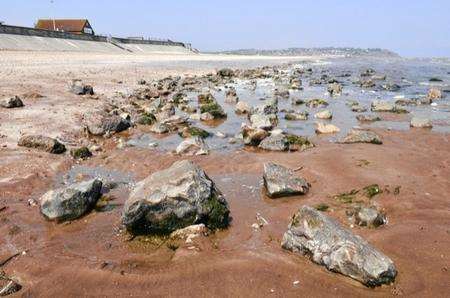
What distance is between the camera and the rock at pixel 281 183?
30.3 feet

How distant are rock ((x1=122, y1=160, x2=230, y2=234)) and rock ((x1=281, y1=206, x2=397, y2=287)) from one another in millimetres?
1391

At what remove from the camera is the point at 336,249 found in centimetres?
626

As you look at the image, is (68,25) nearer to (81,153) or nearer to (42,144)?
(42,144)

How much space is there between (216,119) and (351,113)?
6.39 meters

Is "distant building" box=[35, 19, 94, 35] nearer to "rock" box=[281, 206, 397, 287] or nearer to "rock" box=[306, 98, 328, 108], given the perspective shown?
"rock" box=[306, 98, 328, 108]

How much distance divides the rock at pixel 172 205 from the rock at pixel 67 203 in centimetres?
133

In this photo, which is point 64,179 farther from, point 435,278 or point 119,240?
point 435,278

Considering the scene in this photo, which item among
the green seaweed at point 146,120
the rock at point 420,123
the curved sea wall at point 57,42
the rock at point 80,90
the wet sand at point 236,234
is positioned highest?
the curved sea wall at point 57,42

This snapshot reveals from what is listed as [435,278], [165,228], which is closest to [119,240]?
[165,228]

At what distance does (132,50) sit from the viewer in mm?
94312

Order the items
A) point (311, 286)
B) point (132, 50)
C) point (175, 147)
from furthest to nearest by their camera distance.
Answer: point (132, 50) → point (175, 147) → point (311, 286)

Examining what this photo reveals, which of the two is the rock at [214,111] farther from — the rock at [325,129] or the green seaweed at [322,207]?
the green seaweed at [322,207]

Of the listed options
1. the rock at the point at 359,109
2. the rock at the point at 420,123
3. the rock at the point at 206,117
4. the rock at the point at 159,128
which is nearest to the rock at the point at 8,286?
the rock at the point at 159,128

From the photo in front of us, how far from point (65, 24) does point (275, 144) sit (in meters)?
97.7
